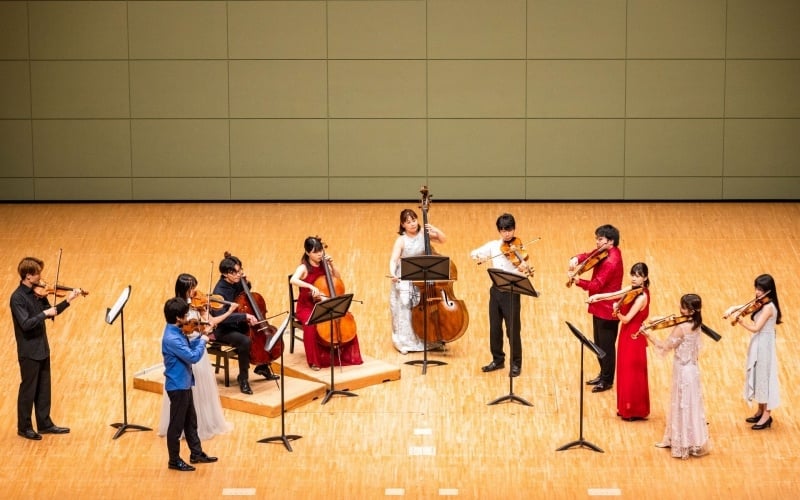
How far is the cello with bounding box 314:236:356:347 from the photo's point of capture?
858 cm

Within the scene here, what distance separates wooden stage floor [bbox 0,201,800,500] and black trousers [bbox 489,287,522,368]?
16 centimetres

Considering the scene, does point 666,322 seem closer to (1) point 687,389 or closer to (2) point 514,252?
(1) point 687,389

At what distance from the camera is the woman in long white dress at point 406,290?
362 inches

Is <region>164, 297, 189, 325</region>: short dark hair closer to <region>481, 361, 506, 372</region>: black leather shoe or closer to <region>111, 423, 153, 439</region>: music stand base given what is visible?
<region>111, 423, 153, 439</region>: music stand base

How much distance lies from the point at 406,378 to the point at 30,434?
2.70m

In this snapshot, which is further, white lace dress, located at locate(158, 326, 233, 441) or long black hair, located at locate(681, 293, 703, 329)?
white lace dress, located at locate(158, 326, 233, 441)

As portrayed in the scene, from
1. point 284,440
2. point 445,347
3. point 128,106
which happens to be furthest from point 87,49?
point 284,440

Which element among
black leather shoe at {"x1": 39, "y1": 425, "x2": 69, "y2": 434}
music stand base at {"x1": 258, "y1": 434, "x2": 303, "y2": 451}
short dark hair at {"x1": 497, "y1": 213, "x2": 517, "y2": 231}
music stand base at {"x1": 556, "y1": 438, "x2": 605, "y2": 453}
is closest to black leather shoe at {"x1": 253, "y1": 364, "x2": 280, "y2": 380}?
music stand base at {"x1": 258, "y1": 434, "x2": 303, "y2": 451}

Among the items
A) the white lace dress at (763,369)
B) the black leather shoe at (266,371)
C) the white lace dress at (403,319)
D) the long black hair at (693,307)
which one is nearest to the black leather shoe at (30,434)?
the black leather shoe at (266,371)

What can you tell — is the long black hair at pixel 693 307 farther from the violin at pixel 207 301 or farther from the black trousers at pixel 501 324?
the violin at pixel 207 301

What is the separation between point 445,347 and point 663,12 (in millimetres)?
5853

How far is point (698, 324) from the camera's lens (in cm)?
720

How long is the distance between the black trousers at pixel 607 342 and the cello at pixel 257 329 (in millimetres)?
2232

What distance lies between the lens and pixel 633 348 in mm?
7816
